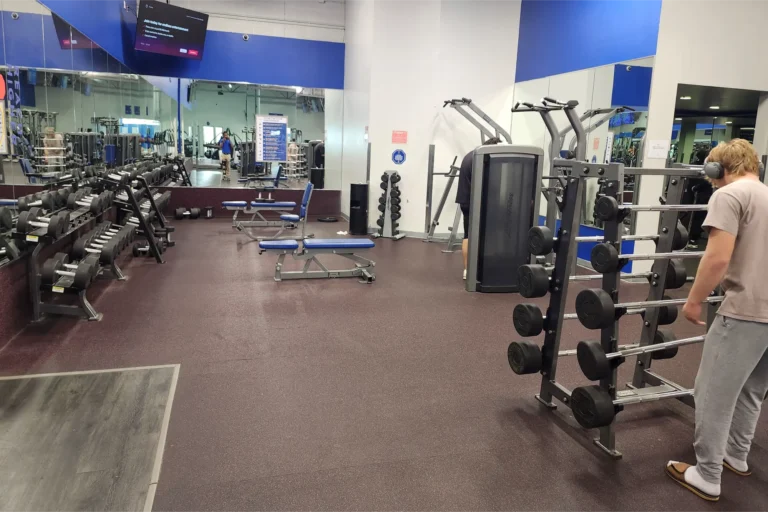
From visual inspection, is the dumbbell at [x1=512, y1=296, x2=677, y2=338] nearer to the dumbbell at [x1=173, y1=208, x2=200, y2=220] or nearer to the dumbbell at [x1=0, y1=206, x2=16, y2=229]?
the dumbbell at [x1=0, y1=206, x2=16, y2=229]

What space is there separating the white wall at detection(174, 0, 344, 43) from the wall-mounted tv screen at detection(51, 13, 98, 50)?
4067mm

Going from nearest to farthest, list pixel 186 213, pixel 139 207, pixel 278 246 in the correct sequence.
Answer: pixel 278 246 < pixel 139 207 < pixel 186 213

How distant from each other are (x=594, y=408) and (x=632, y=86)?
4488mm

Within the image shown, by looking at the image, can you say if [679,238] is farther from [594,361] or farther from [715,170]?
[594,361]

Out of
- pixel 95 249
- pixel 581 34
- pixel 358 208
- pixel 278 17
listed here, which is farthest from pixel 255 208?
pixel 581 34

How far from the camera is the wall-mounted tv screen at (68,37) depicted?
493cm

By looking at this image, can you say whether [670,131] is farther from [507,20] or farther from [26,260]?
[26,260]

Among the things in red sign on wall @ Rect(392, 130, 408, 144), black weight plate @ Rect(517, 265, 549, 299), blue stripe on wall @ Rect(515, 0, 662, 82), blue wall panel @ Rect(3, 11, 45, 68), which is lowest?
black weight plate @ Rect(517, 265, 549, 299)

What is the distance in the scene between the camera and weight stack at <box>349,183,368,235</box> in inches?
317

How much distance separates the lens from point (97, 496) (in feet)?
6.56

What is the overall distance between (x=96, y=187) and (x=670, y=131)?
19.7 feet

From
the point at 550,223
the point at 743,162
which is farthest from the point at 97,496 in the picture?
the point at 550,223

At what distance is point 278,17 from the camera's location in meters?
9.80

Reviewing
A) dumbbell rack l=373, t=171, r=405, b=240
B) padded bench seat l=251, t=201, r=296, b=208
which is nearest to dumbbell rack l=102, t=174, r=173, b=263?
padded bench seat l=251, t=201, r=296, b=208
